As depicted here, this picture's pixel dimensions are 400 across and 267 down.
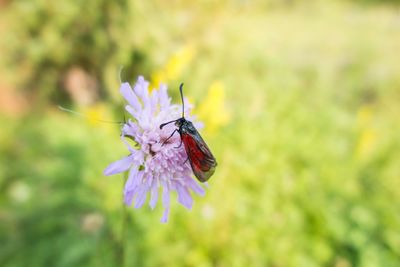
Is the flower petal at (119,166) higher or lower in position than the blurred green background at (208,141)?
lower

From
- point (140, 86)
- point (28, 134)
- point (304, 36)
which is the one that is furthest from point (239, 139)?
point (304, 36)

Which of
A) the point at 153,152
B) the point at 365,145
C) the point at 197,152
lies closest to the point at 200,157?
the point at 197,152

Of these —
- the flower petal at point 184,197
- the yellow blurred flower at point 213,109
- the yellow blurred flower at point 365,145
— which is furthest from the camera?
the yellow blurred flower at point 365,145

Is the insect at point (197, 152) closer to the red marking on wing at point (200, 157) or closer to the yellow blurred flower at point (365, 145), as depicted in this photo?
the red marking on wing at point (200, 157)

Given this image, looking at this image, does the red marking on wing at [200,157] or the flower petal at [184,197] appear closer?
the red marking on wing at [200,157]

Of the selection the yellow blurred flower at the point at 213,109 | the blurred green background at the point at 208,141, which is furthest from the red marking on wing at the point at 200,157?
the yellow blurred flower at the point at 213,109

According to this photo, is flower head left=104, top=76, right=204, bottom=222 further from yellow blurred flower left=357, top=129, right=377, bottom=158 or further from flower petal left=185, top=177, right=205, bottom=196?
yellow blurred flower left=357, top=129, right=377, bottom=158

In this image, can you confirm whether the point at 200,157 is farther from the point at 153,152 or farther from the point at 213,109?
the point at 213,109
